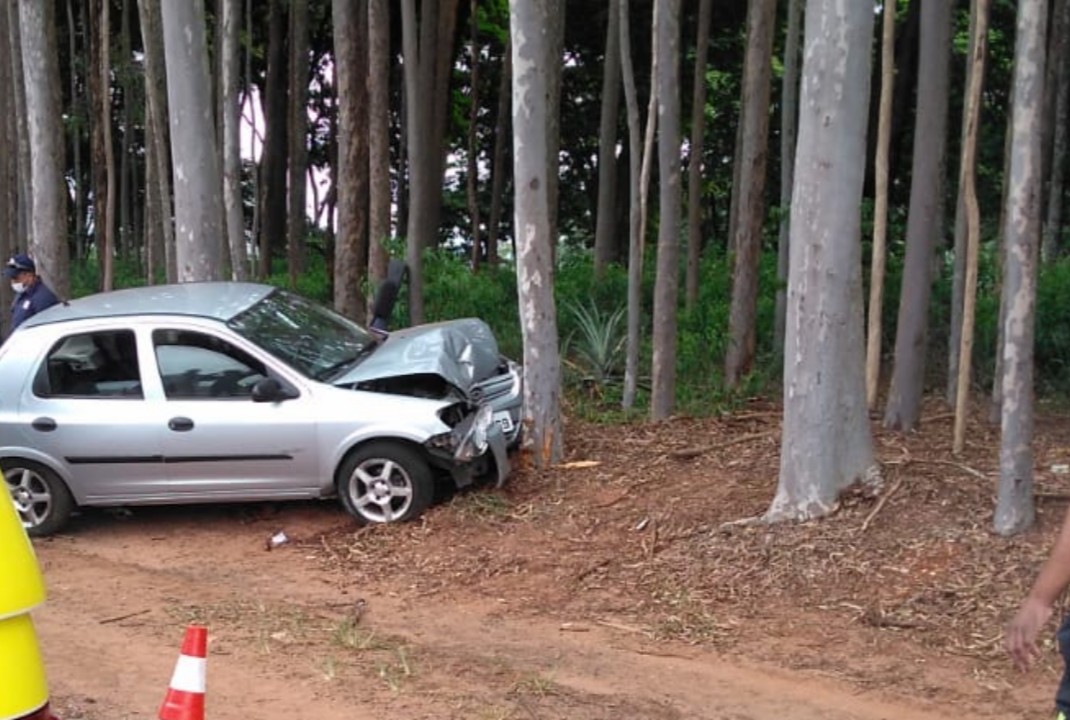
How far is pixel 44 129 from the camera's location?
13336 millimetres

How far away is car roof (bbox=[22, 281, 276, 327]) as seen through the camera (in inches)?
335

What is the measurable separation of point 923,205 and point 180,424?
19.7ft

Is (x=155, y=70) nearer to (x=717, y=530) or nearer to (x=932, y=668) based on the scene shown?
(x=717, y=530)

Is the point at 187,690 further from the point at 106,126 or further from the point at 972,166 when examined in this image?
the point at 106,126

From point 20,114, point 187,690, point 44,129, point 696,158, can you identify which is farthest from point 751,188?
point 20,114

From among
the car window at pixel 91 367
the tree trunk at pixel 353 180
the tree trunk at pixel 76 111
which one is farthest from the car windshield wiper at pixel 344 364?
the tree trunk at pixel 76 111

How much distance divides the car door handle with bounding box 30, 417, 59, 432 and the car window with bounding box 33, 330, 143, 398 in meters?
0.21

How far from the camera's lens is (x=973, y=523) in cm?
681

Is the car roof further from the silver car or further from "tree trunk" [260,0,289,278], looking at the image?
"tree trunk" [260,0,289,278]

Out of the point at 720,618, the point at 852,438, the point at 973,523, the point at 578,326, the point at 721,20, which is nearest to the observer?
the point at 720,618

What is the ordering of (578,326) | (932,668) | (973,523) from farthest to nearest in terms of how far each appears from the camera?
(578,326)
(973,523)
(932,668)

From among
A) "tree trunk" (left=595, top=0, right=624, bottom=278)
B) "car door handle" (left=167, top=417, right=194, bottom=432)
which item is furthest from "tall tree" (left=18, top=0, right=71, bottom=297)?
"tree trunk" (left=595, top=0, right=624, bottom=278)

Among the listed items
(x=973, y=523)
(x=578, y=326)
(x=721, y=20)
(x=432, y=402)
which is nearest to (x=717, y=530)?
(x=973, y=523)

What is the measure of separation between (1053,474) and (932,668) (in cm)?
310
